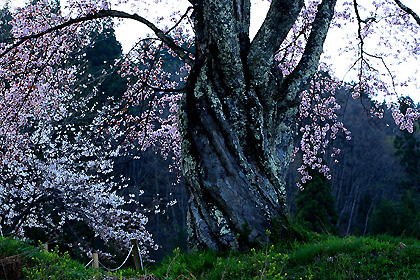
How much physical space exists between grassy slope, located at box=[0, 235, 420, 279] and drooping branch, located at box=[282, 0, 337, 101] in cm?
222

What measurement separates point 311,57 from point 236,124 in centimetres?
174

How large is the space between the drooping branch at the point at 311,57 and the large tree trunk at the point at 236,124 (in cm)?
2

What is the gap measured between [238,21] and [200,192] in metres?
2.49

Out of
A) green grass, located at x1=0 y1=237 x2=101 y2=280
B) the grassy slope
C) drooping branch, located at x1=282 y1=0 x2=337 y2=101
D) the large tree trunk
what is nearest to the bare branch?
the large tree trunk

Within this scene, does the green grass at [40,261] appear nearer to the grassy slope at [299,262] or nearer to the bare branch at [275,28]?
the grassy slope at [299,262]

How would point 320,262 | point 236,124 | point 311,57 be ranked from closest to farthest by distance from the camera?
point 320,262 < point 236,124 < point 311,57


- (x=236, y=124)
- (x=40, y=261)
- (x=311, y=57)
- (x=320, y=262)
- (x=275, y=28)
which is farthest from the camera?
(x=311, y=57)

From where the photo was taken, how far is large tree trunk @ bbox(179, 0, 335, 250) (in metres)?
4.47

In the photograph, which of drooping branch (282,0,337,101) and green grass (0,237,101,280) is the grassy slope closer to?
green grass (0,237,101,280)

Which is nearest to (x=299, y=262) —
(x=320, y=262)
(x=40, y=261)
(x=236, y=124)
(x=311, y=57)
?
(x=320, y=262)

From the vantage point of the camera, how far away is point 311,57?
5.52 metres

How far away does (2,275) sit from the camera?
3.43 meters

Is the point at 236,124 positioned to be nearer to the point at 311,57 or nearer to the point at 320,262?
the point at 311,57

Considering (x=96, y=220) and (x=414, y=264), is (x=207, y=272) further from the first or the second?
(x=96, y=220)
